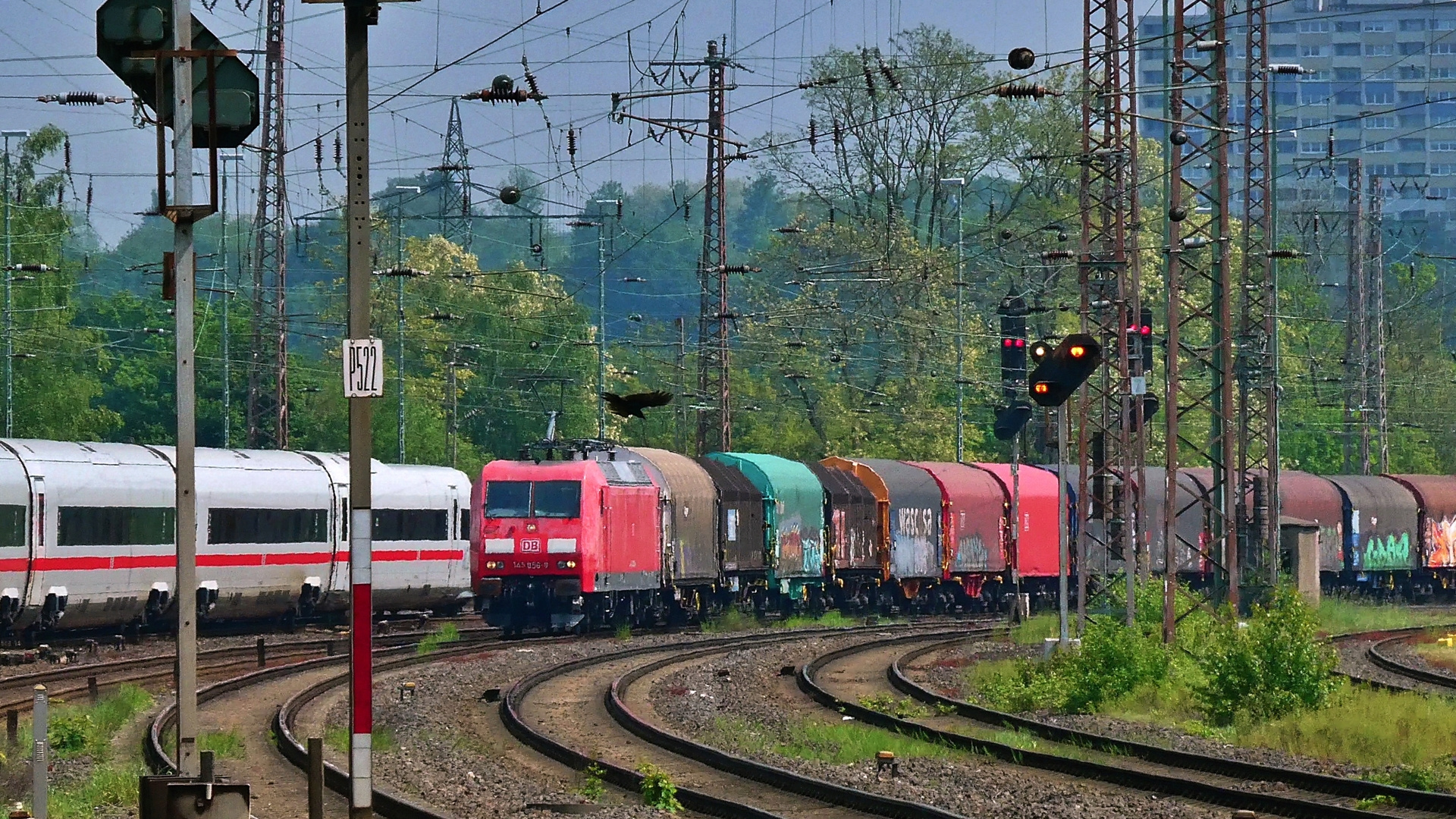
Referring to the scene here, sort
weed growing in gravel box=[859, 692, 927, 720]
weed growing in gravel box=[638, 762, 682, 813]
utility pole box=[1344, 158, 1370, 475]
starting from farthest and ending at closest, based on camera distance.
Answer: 1. utility pole box=[1344, 158, 1370, 475]
2. weed growing in gravel box=[859, 692, 927, 720]
3. weed growing in gravel box=[638, 762, 682, 813]

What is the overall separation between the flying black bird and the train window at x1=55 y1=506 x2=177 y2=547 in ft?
44.5

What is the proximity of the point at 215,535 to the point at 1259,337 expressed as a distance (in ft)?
57.7

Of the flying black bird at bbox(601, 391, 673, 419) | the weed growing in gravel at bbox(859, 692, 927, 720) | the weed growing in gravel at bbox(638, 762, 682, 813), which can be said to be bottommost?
the weed growing in gravel at bbox(859, 692, 927, 720)

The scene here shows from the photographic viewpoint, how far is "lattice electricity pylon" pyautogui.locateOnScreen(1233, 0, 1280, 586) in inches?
1324

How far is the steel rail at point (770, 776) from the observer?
14.4 metres

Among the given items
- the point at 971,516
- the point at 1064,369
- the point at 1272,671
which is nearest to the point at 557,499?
the point at 1064,369

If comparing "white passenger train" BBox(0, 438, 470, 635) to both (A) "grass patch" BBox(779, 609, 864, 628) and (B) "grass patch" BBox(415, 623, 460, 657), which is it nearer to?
(B) "grass patch" BBox(415, 623, 460, 657)

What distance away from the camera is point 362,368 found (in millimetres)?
11820

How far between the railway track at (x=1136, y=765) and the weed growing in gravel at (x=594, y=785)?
12.4ft

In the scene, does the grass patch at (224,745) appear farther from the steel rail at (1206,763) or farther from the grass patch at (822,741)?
the steel rail at (1206,763)

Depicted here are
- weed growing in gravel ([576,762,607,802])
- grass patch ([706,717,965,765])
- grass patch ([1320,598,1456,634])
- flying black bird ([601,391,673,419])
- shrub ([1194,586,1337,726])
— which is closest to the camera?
weed growing in gravel ([576,762,607,802])

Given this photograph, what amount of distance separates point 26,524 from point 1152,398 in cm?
1687

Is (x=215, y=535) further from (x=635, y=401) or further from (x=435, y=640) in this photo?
(x=635, y=401)

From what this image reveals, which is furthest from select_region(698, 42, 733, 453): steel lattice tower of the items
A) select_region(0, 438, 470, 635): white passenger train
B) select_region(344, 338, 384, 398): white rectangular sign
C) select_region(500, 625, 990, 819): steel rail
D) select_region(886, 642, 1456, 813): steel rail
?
select_region(344, 338, 384, 398): white rectangular sign
